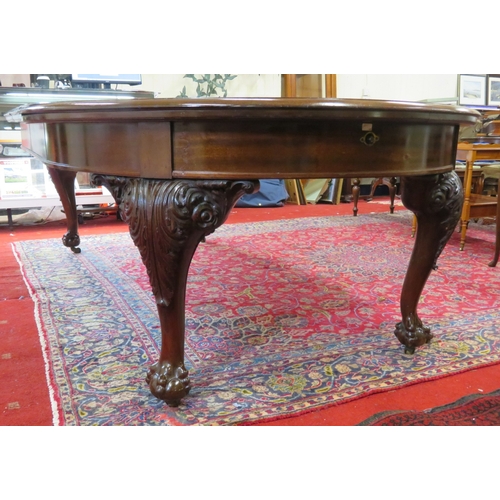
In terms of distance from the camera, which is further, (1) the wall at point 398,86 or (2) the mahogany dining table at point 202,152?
(1) the wall at point 398,86

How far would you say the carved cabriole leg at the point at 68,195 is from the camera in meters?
2.41

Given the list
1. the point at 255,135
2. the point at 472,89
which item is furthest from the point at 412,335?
the point at 472,89

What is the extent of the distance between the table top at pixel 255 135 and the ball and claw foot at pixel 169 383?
1.54 ft

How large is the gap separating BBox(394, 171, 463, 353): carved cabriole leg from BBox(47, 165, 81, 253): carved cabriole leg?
169 centimetres

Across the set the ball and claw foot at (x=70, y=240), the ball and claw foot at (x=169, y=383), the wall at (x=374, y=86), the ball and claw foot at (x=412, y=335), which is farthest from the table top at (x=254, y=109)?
the wall at (x=374, y=86)

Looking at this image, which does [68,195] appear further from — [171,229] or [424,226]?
[424,226]

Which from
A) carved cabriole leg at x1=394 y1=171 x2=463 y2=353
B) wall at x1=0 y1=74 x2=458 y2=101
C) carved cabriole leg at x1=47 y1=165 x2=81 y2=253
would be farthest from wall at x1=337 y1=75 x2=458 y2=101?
carved cabriole leg at x1=394 y1=171 x2=463 y2=353

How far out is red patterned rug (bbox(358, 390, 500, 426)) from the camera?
3.62ft

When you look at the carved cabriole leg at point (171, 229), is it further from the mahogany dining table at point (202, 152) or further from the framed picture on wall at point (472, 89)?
the framed picture on wall at point (472, 89)

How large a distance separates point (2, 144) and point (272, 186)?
244 centimetres

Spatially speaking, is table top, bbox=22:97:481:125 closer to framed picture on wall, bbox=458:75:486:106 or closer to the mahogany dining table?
the mahogany dining table

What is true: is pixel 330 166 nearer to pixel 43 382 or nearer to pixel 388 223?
pixel 43 382

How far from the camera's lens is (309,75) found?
516cm

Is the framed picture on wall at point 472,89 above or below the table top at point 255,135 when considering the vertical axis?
above
